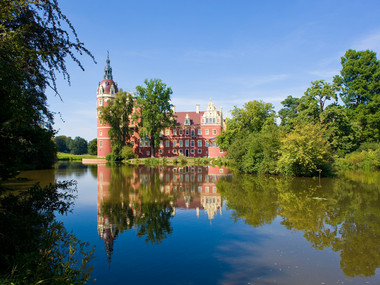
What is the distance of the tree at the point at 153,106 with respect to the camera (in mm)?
46406

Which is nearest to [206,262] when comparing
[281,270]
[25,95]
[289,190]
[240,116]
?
[281,270]

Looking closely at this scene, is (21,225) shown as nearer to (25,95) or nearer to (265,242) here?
(25,95)

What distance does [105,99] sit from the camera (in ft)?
180

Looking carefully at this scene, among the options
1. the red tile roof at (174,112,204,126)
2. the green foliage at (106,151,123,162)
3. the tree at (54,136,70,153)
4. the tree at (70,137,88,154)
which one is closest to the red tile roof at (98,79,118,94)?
the green foliage at (106,151,123,162)

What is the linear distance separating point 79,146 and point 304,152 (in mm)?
96050

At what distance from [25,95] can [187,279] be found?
435 cm

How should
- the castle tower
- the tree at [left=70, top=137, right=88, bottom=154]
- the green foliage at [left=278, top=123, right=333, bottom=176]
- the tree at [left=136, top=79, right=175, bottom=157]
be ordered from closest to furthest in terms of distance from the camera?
the green foliage at [left=278, top=123, right=333, bottom=176] < the tree at [left=136, top=79, right=175, bottom=157] < the castle tower < the tree at [left=70, top=137, right=88, bottom=154]

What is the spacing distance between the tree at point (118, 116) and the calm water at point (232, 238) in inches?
1394

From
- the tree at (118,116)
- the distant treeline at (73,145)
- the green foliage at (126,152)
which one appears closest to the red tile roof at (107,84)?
the tree at (118,116)

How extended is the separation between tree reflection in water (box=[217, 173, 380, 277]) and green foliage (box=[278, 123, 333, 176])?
4.60 m

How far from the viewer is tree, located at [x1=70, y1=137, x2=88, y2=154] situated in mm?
101450

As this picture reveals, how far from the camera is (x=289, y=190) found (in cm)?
1490

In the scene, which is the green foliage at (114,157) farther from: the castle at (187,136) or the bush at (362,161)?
the bush at (362,161)

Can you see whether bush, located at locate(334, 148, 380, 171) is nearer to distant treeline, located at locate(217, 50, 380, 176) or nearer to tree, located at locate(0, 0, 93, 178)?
distant treeline, located at locate(217, 50, 380, 176)
